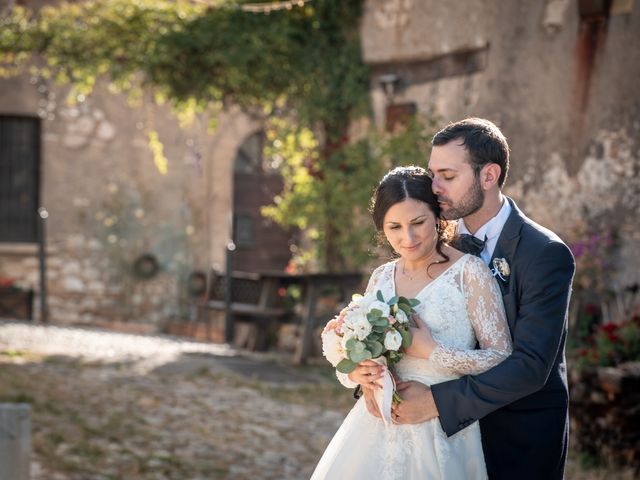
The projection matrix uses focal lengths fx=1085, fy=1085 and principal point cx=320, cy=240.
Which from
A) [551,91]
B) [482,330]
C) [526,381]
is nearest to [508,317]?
[482,330]

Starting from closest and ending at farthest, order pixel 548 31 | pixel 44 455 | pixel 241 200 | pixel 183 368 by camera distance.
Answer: pixel 44 455, pixel 548 31, pixel 183 368, pixel 241 200

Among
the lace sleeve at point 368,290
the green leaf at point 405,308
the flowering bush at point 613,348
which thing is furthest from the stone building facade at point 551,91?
the green leaf at point 405,308

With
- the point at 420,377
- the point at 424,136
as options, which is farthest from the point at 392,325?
the point at 424,136

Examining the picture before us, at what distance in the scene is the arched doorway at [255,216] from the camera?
641 inches

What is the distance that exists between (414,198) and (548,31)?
595 centimetres

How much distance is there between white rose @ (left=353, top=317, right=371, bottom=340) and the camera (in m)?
2.99

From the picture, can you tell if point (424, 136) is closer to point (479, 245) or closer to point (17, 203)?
point (479, 245)

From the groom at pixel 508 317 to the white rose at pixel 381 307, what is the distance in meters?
0.23

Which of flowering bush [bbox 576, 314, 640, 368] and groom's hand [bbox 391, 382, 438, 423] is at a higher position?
groom's hand [bbox 391, 382, 438, 423]

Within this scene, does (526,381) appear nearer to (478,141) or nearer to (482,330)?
(482,330)

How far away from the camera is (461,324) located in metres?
3.08

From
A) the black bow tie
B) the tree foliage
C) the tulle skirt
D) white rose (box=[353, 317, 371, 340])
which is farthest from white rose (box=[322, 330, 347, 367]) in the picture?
the tree foliage

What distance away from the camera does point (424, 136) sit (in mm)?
9617

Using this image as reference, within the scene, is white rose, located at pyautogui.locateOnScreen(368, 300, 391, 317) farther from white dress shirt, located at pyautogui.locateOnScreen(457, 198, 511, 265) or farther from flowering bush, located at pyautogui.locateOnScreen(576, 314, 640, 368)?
flowering bush, located at pyautogui.locateOnScreen(576, 314, 640, 368)
